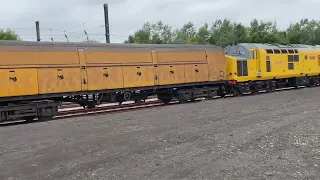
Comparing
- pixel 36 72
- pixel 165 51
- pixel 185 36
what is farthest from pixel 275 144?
pixel 185 36

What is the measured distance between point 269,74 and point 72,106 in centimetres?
1305

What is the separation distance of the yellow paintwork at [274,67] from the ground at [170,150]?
1145cm

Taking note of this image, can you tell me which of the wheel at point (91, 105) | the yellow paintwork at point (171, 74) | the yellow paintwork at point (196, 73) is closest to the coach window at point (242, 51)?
the yellow paintwork at point (196, 73)

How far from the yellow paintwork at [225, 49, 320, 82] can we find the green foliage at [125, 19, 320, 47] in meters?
28.3

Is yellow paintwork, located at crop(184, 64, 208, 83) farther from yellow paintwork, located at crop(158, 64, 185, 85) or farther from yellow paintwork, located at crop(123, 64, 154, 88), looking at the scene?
yellow paintwork, located at crop(123, 64, 154, 88)

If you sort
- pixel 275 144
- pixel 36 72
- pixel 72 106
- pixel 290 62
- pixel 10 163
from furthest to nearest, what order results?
1. pixel 290 62
2. pixel 72 106
3. pixel 36 72
4. pixel 275 144
5. pixel 10 163

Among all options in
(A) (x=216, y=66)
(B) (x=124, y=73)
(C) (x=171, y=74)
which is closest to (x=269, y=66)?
(A) (x=216, y=66)

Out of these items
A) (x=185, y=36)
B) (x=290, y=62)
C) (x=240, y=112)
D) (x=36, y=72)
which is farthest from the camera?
(x=185, y=36)

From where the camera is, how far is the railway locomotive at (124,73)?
1499 centimetres

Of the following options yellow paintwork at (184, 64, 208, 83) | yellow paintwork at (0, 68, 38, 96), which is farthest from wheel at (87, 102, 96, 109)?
yellow paintwork at (184, 64, 208, 83)

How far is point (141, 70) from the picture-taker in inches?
749

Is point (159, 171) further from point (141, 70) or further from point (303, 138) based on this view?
point (141, 70)

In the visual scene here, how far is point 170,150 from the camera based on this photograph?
26.2 ft

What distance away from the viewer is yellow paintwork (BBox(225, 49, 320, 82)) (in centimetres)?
2370
